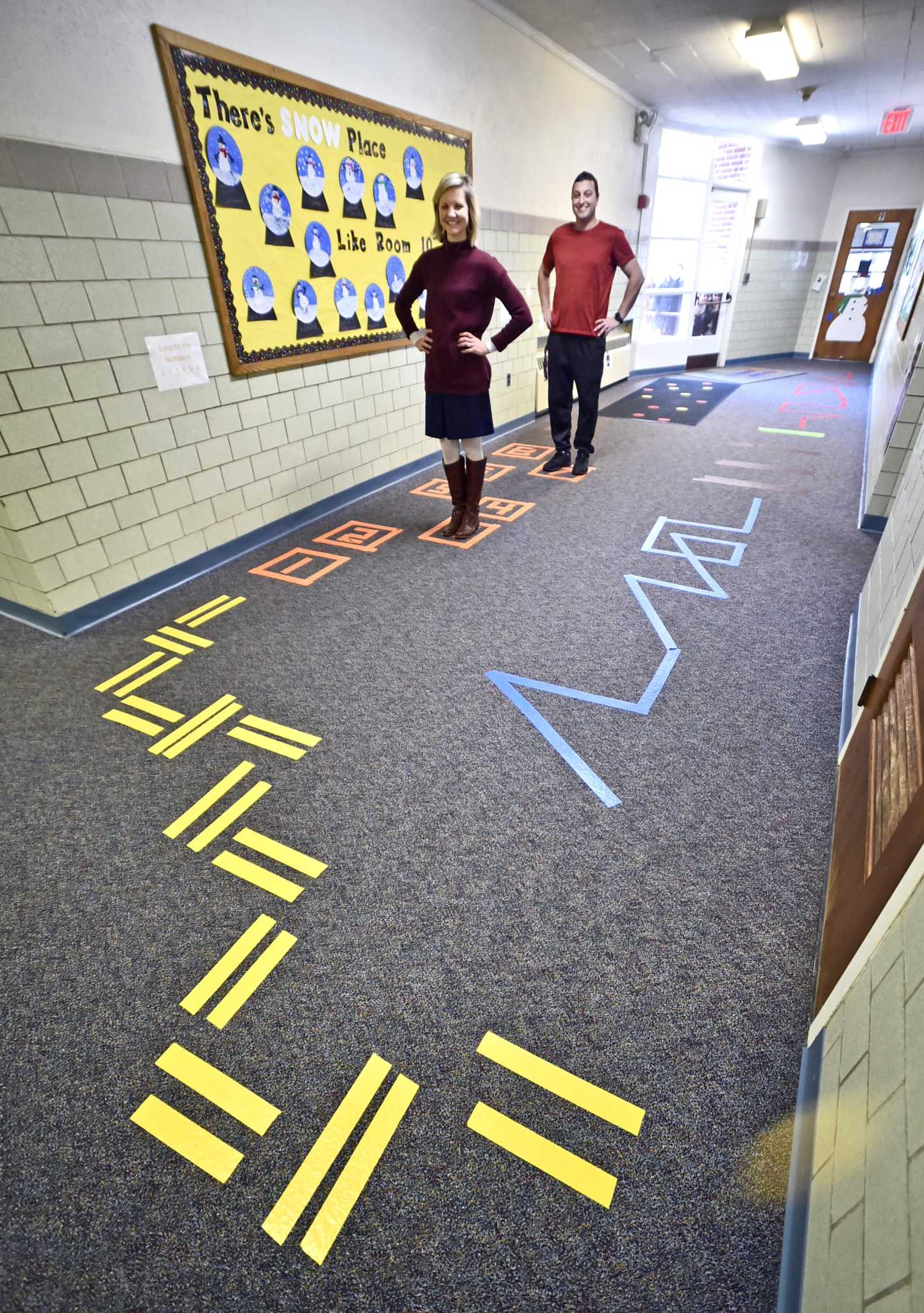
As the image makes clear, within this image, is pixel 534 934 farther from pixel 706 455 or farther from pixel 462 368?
pixel 706 455

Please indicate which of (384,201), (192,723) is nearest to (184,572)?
(192,723)

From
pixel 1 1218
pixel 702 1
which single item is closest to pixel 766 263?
pixel 702 1

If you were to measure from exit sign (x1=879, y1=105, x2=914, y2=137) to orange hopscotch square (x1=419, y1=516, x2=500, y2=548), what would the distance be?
6.81 m

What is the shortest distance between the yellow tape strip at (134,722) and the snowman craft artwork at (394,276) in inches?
121

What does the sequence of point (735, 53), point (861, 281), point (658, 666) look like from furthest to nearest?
point (861, 281) → point (735, 53) → point (658, 666)

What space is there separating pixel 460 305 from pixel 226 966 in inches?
109

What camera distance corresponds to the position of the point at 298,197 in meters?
3.13

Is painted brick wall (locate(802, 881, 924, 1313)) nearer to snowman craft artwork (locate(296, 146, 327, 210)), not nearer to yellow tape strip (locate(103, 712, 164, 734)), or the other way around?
yellow tape strip (locate(103, 712, 164, 734))

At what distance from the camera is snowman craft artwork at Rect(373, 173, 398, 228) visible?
358 centimetres

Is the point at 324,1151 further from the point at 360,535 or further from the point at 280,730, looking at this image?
the point at 360,535

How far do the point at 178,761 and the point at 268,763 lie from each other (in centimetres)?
30

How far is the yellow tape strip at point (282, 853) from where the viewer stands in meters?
1.62

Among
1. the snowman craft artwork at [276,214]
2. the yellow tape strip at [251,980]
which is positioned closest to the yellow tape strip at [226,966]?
the yellow tape strip at [251,980]

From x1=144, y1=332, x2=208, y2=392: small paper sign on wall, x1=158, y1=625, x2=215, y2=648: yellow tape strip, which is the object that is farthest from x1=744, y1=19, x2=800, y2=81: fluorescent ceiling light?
x1=158, y1=625, x2=215, y2=648: yellow tape strip
